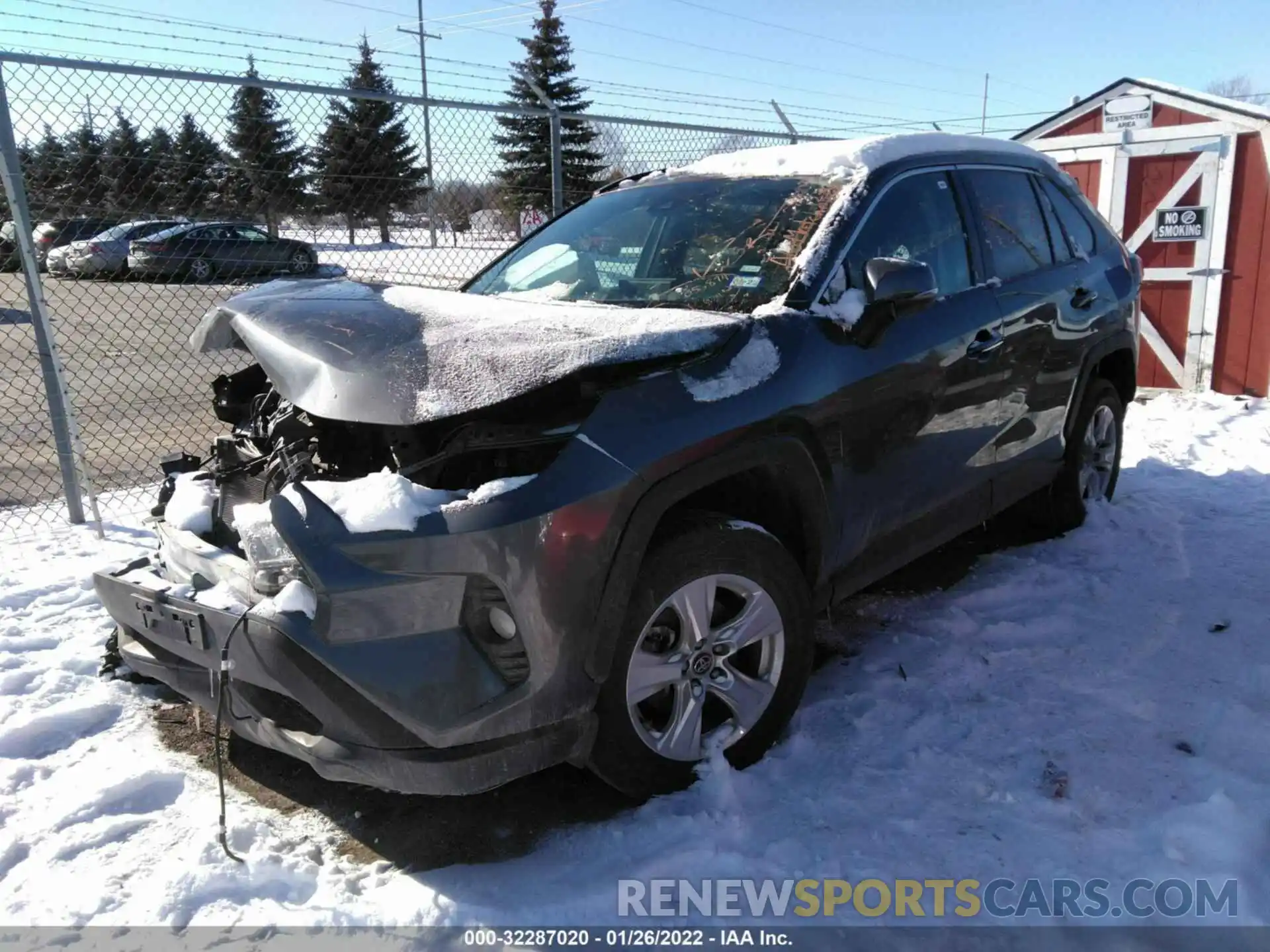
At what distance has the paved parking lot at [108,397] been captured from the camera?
253 inches

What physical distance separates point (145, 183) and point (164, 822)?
4778mm

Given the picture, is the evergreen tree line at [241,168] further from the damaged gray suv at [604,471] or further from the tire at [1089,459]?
the tire at [1089,459]

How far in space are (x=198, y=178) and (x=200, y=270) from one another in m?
0.79

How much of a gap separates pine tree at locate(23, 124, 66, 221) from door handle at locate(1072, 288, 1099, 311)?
542 cm

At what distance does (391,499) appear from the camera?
225cm

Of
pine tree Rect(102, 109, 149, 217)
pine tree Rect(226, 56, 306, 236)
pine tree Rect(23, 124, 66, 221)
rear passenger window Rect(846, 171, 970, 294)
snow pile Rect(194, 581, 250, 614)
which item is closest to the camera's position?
snow pile Rect(194, 581, 250, 614)

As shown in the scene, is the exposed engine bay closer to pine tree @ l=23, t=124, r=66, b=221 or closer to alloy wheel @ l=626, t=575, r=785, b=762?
alloy wheel @ l=626, t=575, r=785, b=762

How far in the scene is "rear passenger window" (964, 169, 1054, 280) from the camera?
3.97 metres

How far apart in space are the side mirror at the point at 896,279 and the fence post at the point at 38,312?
13.2 ft

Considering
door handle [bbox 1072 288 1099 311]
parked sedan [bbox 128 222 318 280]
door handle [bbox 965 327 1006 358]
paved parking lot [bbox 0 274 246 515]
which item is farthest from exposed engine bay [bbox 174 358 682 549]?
parked sedan [bbox 128 222 318 280]

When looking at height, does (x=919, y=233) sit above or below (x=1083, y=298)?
above

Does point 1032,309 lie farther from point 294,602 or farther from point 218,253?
point 218,253

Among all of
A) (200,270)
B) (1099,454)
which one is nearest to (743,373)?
(1099,454)

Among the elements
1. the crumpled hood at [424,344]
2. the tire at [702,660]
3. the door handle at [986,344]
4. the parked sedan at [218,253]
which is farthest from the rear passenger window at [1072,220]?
the parked sedan at [218,253]
